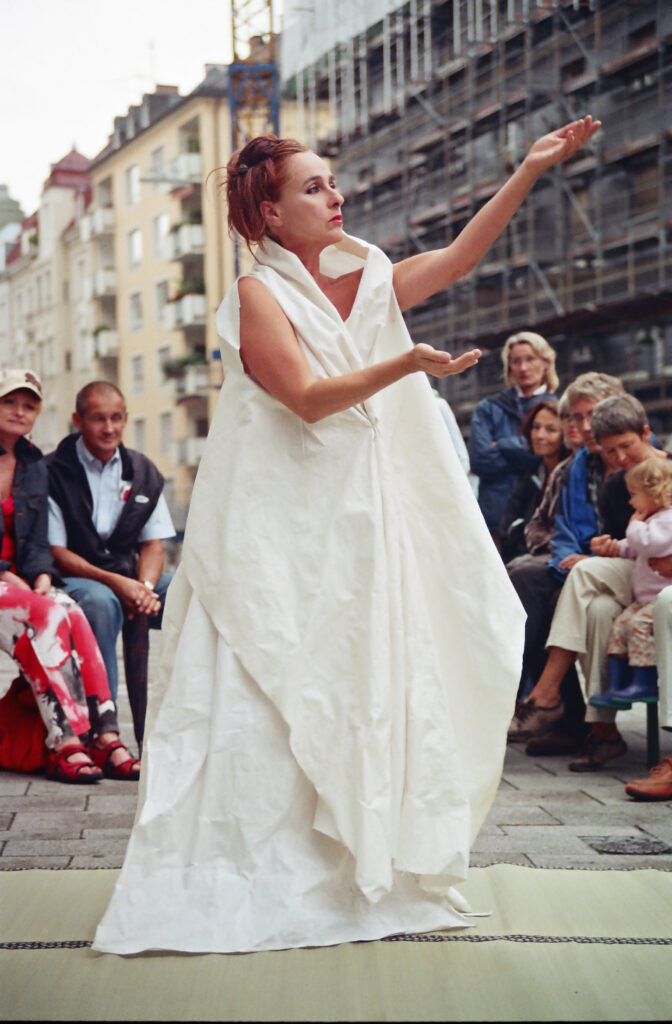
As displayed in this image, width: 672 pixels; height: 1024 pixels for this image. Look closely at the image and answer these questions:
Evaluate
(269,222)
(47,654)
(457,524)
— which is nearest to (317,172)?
(269,222)

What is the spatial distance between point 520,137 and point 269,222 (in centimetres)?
2903

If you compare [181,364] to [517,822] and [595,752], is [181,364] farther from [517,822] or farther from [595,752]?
[517,822]

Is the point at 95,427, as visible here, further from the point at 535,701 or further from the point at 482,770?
the point at 482,770

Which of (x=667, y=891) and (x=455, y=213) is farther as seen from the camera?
(x=455, y=213)

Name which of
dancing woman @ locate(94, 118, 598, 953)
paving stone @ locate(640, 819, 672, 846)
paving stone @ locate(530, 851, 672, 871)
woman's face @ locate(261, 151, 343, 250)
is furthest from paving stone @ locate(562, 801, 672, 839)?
woman's face @ locate(261, 151, 343, 250)

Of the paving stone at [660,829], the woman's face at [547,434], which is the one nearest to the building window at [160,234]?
the woman's face at [547,434]

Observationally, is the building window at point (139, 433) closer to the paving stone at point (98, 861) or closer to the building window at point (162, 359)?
the building window at point (162, 359)

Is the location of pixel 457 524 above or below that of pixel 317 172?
below

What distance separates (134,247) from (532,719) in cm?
5238

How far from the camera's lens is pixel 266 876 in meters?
3.10

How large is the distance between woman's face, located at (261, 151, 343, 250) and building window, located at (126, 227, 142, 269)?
177ft

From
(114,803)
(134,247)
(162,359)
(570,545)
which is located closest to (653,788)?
(570,545)

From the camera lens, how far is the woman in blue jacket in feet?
24.5

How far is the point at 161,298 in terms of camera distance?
177ft
